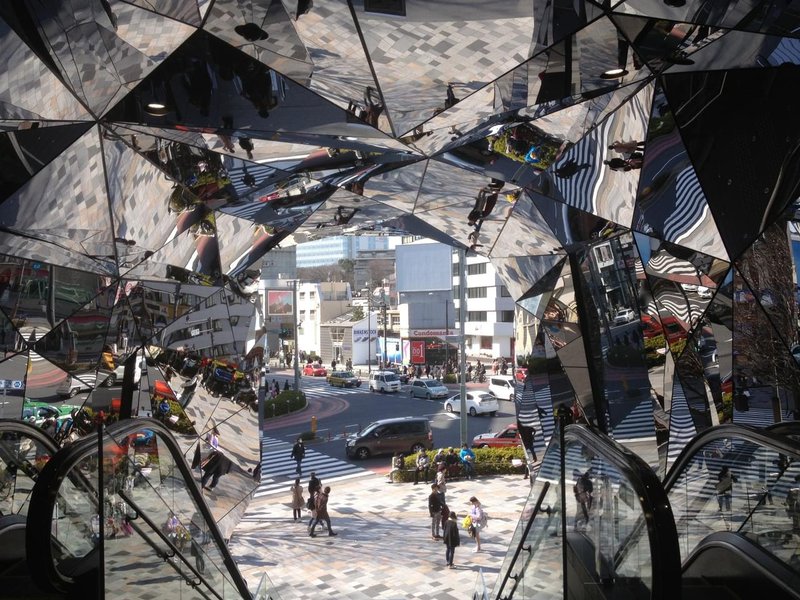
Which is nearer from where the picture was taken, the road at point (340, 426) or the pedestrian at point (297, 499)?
the pedestrian at point (297, 499)

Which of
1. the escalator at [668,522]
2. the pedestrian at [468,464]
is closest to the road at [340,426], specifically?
the pedestrian at [468,464]

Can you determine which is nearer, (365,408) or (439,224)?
(439,224)

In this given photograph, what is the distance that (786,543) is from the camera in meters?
5.17

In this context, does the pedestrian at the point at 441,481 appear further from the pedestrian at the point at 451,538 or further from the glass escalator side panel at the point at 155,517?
the glass escalator side panel at the point at 155,517

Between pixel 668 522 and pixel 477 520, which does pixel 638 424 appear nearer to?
pixel 477 520

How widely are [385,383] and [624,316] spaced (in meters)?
28.5

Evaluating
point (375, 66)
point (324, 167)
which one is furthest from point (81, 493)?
point (324, 167)

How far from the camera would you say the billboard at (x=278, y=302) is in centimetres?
4947

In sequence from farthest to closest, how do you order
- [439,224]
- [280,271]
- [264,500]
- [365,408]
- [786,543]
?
[280,271], [365,408], [264,500], [439,224], [786,543]

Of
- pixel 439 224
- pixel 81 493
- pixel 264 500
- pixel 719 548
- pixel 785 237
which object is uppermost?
pixel 439 224

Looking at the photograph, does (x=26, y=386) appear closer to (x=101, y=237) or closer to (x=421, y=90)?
(x=101, y=237)

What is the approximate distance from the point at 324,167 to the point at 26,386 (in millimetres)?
5649

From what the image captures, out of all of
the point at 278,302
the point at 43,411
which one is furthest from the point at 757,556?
the point at 278,302

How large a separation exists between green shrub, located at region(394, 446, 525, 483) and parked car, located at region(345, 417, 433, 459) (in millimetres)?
2394
